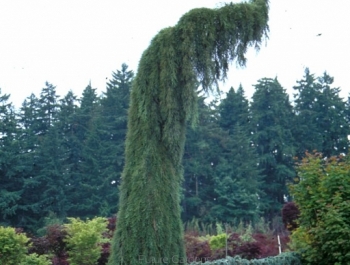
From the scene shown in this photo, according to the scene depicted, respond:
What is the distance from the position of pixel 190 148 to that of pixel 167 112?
2436 cm

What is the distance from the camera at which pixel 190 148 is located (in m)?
29.9

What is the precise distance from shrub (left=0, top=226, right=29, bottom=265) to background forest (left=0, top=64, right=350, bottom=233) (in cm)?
1509

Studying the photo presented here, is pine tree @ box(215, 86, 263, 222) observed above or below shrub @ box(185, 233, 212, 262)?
above

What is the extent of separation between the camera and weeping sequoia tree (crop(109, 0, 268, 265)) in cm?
534

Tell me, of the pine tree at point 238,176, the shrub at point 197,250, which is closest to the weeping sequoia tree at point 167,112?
the shrub at point 197,250

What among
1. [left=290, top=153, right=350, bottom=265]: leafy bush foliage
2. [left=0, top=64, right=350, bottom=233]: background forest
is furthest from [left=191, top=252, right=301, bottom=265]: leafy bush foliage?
[left=0, top=64, right=350, bottom=233]: background forest

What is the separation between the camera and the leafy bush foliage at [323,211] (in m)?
6.50

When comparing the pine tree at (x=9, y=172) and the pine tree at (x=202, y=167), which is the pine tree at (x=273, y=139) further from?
the pine tree at (x=9, y=172)

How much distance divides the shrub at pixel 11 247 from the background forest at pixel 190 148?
49.5 ft

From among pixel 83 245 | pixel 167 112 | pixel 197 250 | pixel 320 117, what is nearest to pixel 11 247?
pixel 83 245

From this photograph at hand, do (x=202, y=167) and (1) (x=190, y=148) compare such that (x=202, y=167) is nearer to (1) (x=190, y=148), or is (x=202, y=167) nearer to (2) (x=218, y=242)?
(1) (x=190, y=148)

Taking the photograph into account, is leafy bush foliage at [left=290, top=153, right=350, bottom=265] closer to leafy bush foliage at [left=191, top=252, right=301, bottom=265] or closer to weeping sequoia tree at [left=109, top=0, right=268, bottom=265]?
leafy bush foliage at [left=191, top=252, right=301, bottom=265]

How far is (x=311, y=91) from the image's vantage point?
1325 inches

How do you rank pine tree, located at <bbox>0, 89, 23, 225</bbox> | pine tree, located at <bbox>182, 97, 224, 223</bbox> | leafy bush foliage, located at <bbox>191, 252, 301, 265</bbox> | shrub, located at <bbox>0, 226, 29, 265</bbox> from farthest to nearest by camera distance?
1. pine tree, located at <bbox>182, 97, 224, 223</bbox>
2. pine tree, located at <bbox>0, 89, 23, 225</bbox>
3. shrub, located at <bbox>0, 226, 29, 265</bbox>
4. leafy bush foliage, located at <bbox>191, 252, 301, 265</bbox>
